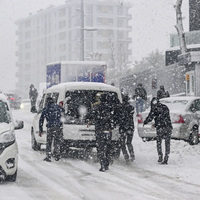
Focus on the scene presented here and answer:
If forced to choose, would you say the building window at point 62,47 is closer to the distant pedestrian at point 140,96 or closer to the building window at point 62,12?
the building window at point 62,12

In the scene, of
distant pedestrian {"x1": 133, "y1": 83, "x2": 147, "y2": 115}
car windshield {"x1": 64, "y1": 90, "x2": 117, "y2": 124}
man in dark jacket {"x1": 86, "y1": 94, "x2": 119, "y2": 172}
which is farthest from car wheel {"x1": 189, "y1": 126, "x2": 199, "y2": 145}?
distant pedestrian {"x1": 133, "y1": 83, "x2": 147, "y2": 115}

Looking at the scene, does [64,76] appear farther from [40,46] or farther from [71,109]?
[40,46]

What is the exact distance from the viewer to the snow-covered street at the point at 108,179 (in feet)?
30.7

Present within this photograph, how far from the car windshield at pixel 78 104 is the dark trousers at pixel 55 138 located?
0.39 meters

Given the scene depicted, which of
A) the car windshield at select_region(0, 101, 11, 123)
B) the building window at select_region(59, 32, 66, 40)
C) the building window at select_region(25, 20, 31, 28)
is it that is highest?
the building window at select_region(25, 20, 31, 28)

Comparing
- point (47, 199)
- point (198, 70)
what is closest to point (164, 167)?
point (47, 199)

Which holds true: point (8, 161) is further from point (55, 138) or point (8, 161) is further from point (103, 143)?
point (55, 138)

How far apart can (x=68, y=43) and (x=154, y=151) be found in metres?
139

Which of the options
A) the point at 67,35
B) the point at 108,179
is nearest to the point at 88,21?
the point at 67,35

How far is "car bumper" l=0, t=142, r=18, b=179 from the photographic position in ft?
34.0

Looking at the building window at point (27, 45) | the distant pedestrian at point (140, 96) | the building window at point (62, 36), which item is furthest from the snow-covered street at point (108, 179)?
the building window at point (27, 45)

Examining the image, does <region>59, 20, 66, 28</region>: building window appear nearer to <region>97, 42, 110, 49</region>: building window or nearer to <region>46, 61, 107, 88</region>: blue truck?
<region>97, 42, 110, 49</region>: building window

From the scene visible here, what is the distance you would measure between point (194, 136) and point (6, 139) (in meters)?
8.59

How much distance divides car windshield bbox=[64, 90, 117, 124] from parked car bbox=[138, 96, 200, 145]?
297 centimetres
